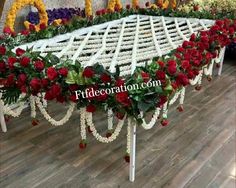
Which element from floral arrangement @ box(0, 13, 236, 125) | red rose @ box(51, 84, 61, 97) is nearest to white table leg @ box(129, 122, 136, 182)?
floral arrangement @ box(0, 13, 236, 125)

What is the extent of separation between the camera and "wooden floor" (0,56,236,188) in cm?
218

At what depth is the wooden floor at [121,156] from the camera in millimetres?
2176

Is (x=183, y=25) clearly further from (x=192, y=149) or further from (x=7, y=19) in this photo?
(x=7, y=19)

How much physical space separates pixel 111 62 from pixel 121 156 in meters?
0.77

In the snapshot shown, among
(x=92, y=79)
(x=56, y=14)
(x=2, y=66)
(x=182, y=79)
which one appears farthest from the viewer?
(x=56, y=14)

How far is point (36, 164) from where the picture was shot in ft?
7.74

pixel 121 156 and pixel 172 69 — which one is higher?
pixel 172 69

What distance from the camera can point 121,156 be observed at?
2.44 m

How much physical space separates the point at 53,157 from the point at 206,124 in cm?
151

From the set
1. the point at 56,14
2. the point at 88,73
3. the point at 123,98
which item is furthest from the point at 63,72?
the point at 56,14

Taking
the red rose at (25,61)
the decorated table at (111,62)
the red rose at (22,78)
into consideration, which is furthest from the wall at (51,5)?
the red rose at (22,78)

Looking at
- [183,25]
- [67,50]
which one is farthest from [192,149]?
[183,25]

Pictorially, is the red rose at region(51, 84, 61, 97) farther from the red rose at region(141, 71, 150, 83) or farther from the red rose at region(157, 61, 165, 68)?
the red rose at region(157, 61, 165, 68)

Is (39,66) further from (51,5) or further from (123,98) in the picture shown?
(51,5)
